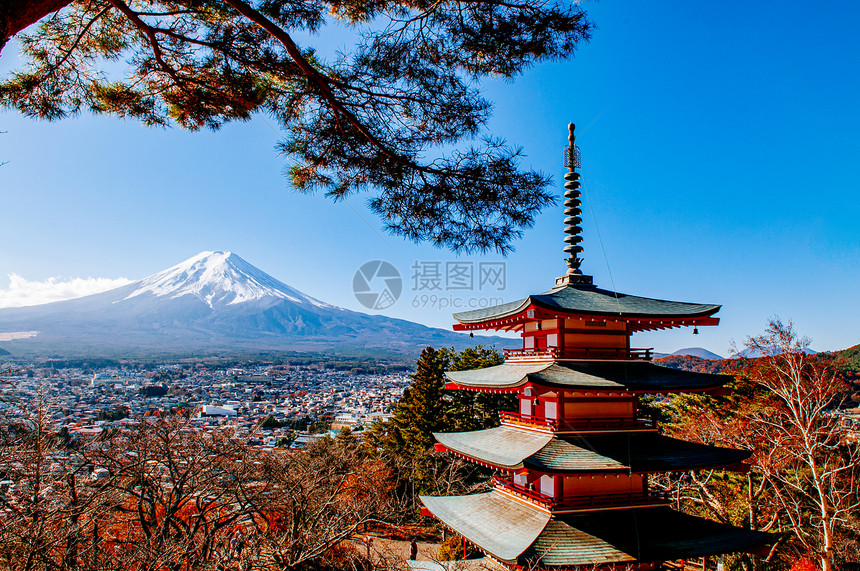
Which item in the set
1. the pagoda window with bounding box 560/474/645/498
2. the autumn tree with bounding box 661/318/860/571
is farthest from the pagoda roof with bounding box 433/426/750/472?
the autumn tree with bounding box 661/318/860/571

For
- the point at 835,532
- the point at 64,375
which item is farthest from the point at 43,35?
the point at 64,375

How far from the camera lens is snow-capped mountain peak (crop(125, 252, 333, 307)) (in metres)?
99.7

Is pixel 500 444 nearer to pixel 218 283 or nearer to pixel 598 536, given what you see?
pixel 598 536

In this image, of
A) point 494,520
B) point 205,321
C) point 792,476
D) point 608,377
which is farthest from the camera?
point 205,321

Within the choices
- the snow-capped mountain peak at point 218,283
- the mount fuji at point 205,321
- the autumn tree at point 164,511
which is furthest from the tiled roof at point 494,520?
the snow-capped mountain peak at point 218,283

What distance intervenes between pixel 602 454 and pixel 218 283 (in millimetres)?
111789

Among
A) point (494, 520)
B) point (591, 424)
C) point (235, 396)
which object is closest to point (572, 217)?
→ point (591, 424)

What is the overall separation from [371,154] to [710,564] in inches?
568

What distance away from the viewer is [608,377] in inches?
303

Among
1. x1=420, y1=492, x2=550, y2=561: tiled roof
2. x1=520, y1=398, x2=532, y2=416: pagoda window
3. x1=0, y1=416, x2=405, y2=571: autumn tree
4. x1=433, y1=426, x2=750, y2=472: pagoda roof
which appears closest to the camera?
x1=0, y1=416, x2=405, y2=571: autumn tree

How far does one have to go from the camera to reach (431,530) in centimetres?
1616

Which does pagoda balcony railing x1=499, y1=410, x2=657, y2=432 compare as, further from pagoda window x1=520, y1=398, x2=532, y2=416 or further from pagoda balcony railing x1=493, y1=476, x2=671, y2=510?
pagoda balcony railing x1=493, y1=476, x2=671, y2=510

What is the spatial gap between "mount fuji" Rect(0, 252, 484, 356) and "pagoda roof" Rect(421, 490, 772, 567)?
68437mm

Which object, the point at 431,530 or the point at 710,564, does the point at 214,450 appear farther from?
the point at 710,564
